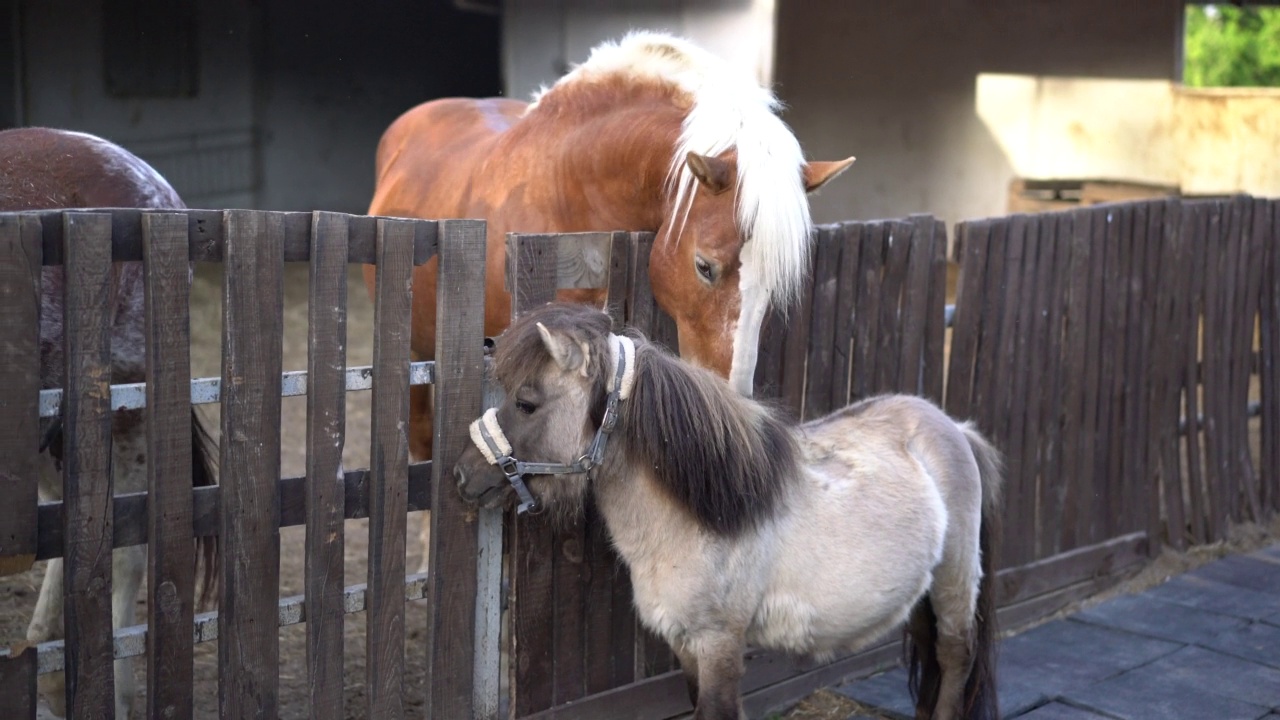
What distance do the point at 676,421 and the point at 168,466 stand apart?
1181 millimetres

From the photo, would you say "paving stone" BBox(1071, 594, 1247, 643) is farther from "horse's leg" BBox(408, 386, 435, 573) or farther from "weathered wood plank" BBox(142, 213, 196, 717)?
"weathered wood plank" BBox(142, 213, 196, 717)

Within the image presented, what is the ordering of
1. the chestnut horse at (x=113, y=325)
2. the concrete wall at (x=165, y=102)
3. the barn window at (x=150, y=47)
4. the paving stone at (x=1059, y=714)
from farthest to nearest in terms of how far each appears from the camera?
1. the barn window at (x=150, y=47)
2. the concrete wall at (x=165, y=102)
3. the paving stone at (x=1059, y=714)
4. the chestnut horse at (x=113, y=325)

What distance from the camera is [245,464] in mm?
2754

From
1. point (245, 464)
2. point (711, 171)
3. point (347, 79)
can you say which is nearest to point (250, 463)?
point (245, 464)

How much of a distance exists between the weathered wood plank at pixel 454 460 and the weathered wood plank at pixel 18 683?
37.1 inches

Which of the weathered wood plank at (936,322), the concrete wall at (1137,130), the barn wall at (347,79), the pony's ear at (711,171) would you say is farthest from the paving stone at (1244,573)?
the barn wall at (347,79)

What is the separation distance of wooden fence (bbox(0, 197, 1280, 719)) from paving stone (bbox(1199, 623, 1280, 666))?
64 cm

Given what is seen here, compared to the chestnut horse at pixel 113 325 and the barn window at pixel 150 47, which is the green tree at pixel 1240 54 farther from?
the chestnut horse at pixel 113 325

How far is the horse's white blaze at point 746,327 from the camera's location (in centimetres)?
321

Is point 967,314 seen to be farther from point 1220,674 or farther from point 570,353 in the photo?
point 570,353

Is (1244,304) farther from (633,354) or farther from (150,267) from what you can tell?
(150,267)

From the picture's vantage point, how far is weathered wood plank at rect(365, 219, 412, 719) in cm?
292

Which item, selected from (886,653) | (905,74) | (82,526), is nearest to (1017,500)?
(886,653)

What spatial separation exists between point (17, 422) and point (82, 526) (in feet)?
0.88
